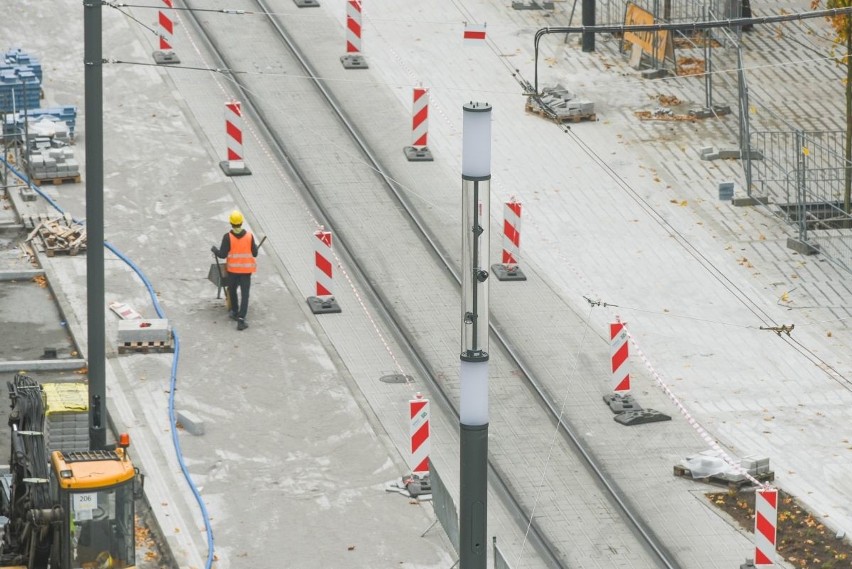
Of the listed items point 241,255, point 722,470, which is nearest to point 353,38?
point 241,255

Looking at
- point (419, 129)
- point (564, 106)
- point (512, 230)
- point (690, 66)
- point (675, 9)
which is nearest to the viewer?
point (512, 230)

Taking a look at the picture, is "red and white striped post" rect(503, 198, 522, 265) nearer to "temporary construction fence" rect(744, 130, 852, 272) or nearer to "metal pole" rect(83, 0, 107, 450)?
"temporary construction fence" rect(744, 130, 852, 272)

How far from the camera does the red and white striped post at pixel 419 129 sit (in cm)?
3119

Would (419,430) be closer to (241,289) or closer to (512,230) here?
(241,289)

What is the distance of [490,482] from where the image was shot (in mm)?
22766

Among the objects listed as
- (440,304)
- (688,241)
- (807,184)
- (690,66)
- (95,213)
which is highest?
(95,213)

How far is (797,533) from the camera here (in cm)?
2155

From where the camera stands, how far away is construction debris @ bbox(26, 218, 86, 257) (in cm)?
2833

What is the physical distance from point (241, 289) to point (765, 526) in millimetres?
8802

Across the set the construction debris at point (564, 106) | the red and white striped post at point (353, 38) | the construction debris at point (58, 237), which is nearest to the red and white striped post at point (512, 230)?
the construction debris at point (564, 106)

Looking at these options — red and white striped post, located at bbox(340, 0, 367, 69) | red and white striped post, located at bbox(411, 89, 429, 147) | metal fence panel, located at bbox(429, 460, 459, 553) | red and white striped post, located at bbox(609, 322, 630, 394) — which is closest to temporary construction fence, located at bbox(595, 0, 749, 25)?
red and white striped post, located at bbox(340, 0, 367, 69)

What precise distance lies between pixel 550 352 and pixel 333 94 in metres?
9.41

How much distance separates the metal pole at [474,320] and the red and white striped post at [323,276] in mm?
12906

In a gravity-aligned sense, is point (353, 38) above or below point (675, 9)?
below
